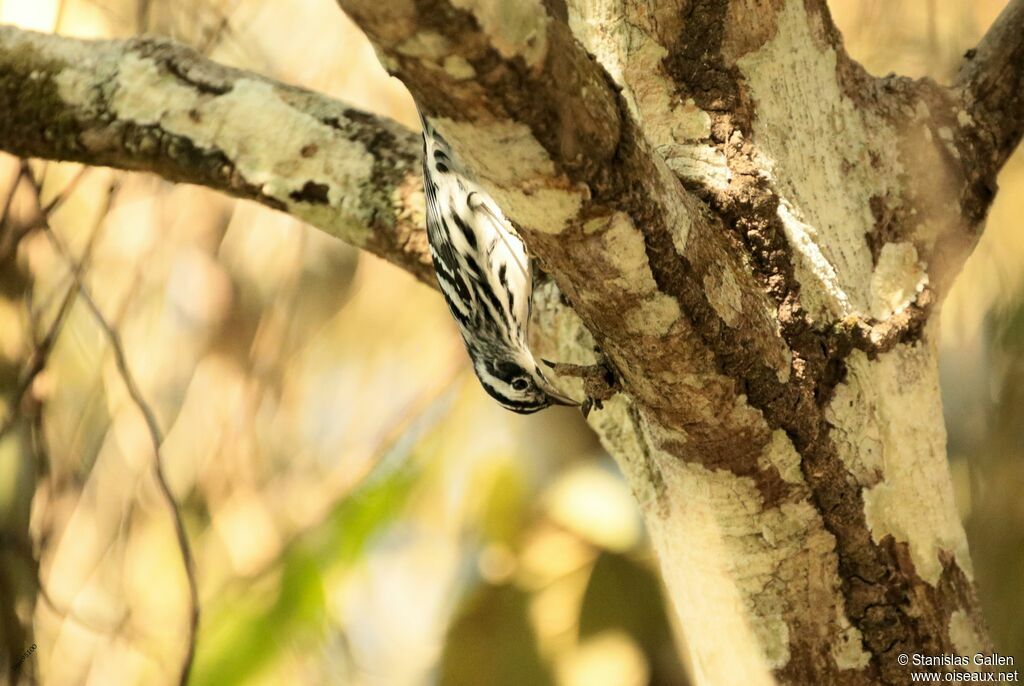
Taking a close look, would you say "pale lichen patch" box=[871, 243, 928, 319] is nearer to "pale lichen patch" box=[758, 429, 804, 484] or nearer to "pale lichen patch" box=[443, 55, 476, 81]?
"pale lichen patch" box=[758, 429, 804, 484]

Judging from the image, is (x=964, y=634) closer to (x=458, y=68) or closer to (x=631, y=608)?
(x=458, y=68)

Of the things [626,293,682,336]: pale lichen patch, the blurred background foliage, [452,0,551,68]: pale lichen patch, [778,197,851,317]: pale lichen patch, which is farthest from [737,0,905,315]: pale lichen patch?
the blurred background foliage

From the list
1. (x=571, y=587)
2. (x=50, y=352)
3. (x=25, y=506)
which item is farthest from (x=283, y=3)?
(x=571, y=587)

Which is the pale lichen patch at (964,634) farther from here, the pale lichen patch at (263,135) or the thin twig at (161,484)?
the thin twig at (161,484)

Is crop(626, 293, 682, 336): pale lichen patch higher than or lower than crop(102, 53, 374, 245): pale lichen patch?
lower

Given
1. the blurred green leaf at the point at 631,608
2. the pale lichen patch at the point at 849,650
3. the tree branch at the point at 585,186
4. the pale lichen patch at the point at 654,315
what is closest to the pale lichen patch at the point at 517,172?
the tree branch at the point at 585,186

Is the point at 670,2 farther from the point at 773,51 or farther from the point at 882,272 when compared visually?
the point at 882,272

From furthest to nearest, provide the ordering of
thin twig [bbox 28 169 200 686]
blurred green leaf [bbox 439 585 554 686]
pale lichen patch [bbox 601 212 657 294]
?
blurred green leaf [bbox 439 585 554 686]
thin twig [bbox 28 169 200 686]
pale lichen patch [bbox 601 212 657 294]
